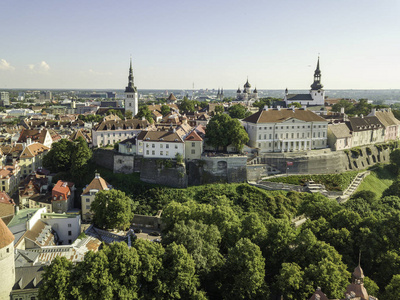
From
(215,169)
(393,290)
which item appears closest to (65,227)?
(215,169)

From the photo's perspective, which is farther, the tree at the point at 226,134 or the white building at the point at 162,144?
the tree at the point at 226,134

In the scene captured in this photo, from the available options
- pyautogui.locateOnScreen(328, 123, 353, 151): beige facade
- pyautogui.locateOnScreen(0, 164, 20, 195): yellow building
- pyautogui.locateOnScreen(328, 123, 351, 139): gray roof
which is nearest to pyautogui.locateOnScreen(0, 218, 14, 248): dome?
pyautogui.locateOnScreen(0, 164, 20, 195): yellow building

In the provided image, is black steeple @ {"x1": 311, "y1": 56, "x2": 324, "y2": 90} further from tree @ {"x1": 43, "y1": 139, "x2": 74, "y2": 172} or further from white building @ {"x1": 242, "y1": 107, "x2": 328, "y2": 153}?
tree @ {"x1": 43, "y1": 139, "x2": 74, "y2": 172}

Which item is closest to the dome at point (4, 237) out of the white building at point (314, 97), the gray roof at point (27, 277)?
the gray roof at point (27, 277)

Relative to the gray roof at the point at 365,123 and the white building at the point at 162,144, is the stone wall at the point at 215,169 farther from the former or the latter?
the gray roof at the point at 365,123

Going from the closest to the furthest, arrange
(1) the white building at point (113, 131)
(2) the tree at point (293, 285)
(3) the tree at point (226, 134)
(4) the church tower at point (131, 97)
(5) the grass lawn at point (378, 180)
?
(2) the tree at point (293, 285) < (3) the tree at point (226, 134) < (5) the grass lawn at point (378, 180) < (1) the white building at point (113, 131) < (4) the church tower at point (131, 97)

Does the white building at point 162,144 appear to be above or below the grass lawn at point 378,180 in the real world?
above

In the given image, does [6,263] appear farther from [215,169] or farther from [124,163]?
[215,169]

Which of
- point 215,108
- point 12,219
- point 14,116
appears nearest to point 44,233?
point 12,219
